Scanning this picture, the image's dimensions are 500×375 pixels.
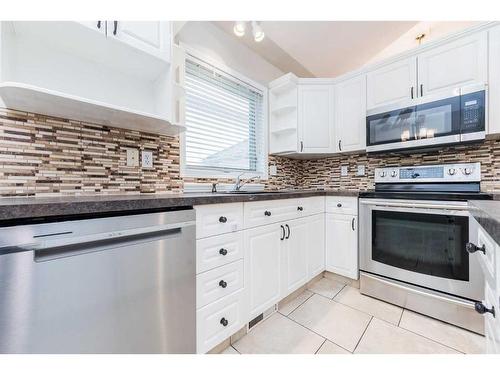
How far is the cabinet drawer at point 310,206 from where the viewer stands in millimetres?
1810

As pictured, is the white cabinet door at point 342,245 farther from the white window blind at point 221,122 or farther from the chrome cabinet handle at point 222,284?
the chrome cabinet handle at point 222,284

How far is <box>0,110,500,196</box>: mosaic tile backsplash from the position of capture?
1.06 m

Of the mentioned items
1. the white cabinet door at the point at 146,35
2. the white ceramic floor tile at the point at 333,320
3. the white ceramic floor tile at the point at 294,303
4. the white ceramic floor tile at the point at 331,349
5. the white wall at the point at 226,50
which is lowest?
the white ceramic floor tile at the point at 294,303

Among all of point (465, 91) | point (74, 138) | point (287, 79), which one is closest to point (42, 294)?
point (74, 138)

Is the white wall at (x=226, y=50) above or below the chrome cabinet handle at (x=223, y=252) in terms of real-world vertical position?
above

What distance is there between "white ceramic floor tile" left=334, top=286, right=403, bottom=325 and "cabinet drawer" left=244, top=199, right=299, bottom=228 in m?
0.84

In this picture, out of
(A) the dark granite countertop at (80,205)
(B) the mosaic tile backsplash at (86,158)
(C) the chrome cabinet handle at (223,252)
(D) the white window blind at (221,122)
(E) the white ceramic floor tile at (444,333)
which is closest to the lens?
(A) the dark granite countertop at (80,205)

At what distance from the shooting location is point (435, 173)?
1.86 m

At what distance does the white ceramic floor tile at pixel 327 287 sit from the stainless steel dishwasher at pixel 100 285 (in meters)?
1.30

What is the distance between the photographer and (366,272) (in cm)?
189

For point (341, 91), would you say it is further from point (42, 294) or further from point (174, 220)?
point (42, 294)

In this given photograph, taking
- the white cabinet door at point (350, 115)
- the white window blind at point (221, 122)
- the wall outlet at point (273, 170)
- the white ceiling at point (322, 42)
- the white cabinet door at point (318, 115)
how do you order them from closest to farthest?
the white window blind at point (221, 122) → the white ceiling at point (322, 42) → the white cabinet door at point (350, 115) → the white cabinet door at point (318, 115) → the wall outlet at point (273, 170)

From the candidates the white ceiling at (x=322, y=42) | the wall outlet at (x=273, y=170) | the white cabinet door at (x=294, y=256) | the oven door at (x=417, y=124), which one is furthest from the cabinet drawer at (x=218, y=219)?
the white ceiling at (x=322, y=42)

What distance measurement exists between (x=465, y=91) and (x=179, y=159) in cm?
229
